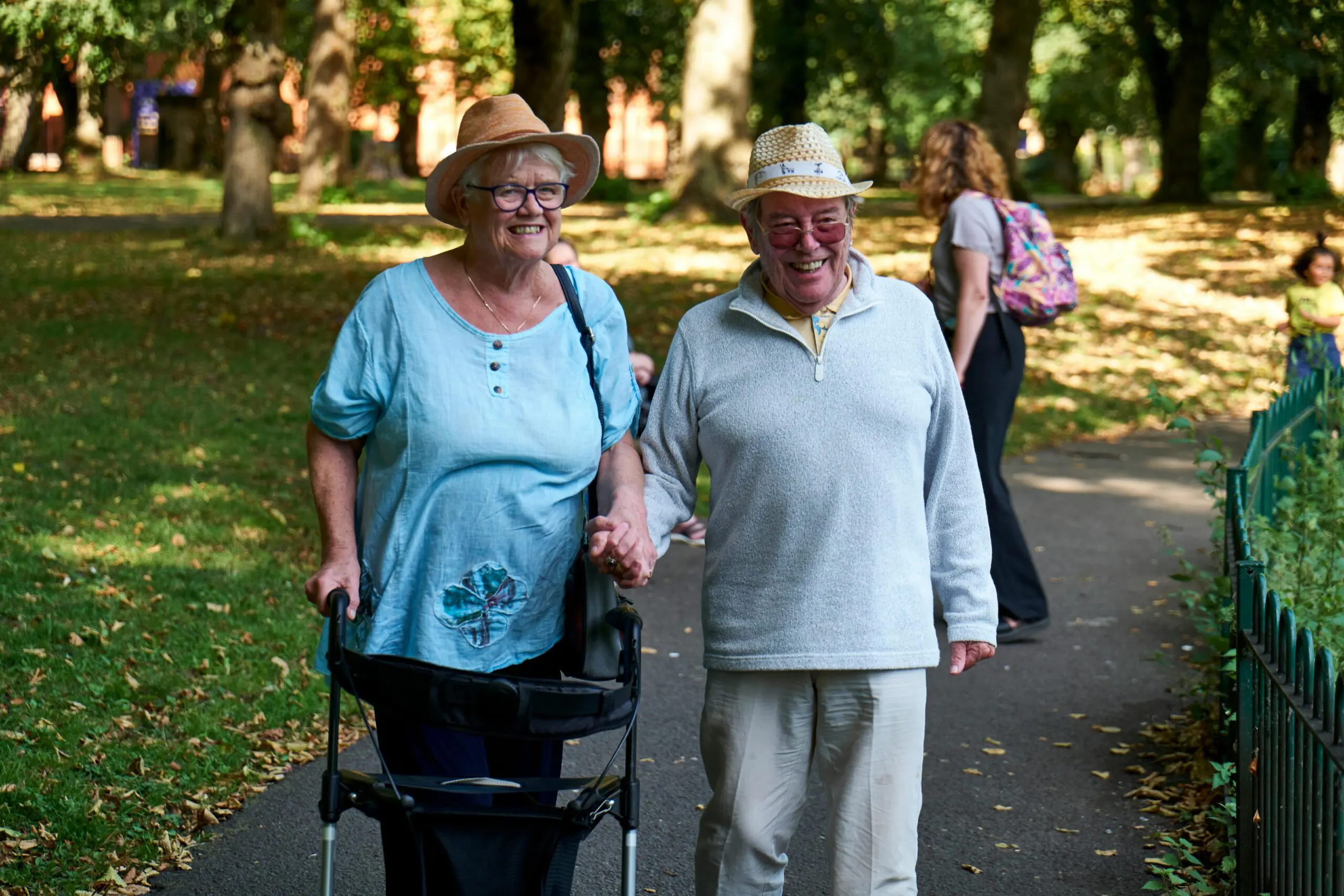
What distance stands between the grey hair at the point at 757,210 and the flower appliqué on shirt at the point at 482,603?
37.9 inches

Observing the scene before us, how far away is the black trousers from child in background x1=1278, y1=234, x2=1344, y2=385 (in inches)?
166

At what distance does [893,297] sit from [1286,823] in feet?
5.09

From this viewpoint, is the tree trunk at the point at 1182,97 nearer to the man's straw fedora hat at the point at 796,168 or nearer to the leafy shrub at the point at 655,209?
the leafy shrub at the point at 655,209

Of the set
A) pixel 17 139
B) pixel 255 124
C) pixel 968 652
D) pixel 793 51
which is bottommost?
pixel 968 652

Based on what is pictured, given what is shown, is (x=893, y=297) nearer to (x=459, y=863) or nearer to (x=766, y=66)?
(x=459, y=863)

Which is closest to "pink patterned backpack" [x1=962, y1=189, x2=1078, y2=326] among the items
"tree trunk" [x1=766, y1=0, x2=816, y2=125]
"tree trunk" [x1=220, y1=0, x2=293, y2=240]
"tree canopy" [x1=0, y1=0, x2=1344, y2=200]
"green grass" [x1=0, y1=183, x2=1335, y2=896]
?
"green grass" [x1=0, y1=183, x2=1335, y2=896]

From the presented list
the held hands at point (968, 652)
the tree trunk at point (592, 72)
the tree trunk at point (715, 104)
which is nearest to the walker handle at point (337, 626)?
the held hands at point (968, 652)

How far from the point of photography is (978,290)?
261 inches

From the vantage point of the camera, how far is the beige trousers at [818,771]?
11.3 ft

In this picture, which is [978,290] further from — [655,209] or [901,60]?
[901,60]

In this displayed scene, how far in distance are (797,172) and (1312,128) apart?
3708 centimetres

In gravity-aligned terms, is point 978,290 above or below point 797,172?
below

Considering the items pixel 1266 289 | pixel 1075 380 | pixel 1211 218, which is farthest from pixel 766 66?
pixel 1075 380

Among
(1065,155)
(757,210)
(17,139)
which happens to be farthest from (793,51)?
(757,210)
